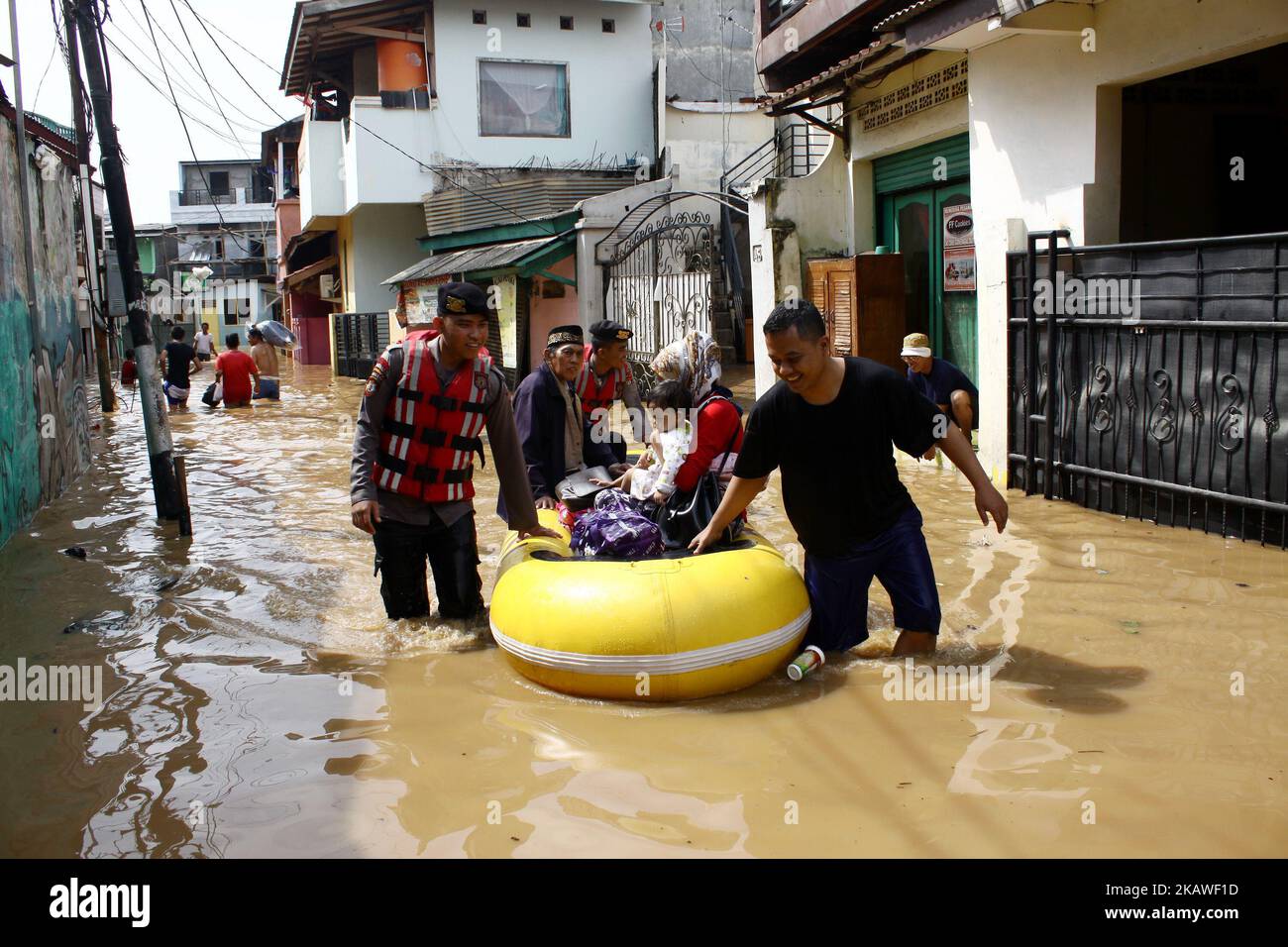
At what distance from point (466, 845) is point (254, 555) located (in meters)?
5.66

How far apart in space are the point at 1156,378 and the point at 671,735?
17.2 ft

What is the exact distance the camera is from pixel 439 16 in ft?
78.7

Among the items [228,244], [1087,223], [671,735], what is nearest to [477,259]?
[1087,223]

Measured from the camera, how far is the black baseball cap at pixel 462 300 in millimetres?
5473

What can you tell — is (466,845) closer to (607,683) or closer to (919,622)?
(607,683)

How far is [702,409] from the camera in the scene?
5883 mm

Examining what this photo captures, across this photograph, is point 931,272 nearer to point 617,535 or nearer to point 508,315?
point 617,535

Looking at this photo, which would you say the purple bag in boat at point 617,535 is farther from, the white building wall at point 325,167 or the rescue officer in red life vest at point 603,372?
the white building wall at point 325,167

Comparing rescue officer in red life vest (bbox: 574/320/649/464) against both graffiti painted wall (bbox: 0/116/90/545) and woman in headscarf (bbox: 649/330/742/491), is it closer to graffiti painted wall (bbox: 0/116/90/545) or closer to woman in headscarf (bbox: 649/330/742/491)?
woman in headscarf (bbox: 649/330/742/491)

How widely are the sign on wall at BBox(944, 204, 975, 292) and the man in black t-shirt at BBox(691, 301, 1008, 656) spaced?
7315mm

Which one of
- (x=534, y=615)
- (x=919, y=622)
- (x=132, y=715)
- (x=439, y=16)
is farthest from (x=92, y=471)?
(x=439, y=16)

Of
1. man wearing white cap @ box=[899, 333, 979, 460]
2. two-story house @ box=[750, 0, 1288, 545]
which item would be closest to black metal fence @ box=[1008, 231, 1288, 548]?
two-story house @ box=[750, 0, 1288, 545]

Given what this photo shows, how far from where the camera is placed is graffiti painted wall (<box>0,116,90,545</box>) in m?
9.15

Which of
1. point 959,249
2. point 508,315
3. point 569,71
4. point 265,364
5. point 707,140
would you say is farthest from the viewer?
point 569,71
